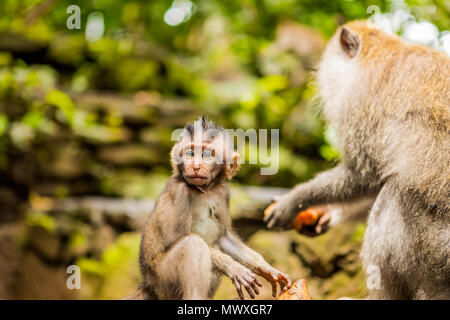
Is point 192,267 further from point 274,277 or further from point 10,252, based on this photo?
point 10,252

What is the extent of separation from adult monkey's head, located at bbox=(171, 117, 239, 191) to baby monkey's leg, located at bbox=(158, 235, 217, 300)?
0.39 m

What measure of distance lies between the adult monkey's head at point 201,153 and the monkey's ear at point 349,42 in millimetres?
2232

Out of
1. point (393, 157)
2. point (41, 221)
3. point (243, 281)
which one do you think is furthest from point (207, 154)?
point (41, 221)

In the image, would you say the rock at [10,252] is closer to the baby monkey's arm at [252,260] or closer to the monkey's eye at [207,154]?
the baby monkey's arm at [252,260]

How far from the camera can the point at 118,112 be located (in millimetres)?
8609

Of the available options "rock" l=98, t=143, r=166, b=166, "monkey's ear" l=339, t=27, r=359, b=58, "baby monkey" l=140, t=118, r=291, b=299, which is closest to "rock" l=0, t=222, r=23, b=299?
"rock" l=98, t=143, r=166, b=166

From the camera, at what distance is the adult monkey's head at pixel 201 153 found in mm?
2848

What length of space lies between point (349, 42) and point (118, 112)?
5.24m

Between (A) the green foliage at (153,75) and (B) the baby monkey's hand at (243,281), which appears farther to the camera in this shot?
(A) the green foliage at (153,75)

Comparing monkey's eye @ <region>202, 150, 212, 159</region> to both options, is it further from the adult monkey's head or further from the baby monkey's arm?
the baby monkey's arm

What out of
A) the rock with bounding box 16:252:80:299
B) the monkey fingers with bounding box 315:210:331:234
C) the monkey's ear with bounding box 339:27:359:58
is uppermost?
the monkey's ear with bounding box 339:27:359:58

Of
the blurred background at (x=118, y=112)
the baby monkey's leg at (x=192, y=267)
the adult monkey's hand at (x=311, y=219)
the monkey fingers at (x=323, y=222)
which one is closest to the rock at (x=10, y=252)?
the blurred background at (x=118, y=112)

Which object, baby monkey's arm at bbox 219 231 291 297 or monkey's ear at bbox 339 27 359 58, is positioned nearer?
baby monkey's arm at bbox 219 231 291 297

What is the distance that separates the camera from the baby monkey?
2.71 m
